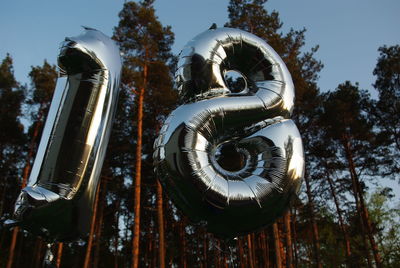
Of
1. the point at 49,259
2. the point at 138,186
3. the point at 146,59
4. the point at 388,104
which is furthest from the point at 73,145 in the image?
the point at 388,104

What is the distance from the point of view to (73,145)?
2.71 m

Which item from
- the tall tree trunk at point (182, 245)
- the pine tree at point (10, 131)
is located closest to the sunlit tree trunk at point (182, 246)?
the tall tree trunk at point (182, 245)

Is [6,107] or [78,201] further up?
[6,107]

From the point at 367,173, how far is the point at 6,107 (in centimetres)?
1883

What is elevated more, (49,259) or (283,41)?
(283,41)

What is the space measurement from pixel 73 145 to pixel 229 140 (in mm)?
1282

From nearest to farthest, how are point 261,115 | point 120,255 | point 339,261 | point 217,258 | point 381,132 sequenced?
point 261,115 → point 381,132 → point 217,258 → point 339,261 → point 120,255

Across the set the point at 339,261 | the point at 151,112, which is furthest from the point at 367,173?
the point at 151,112

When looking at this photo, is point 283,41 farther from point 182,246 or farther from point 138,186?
point 182,246

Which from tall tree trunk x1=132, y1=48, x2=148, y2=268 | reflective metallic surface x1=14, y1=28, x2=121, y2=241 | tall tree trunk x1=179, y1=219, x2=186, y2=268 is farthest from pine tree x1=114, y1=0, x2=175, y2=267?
reflective metallic surface x1=14, y1=28, x2=121, y2=241

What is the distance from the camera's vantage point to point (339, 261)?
853 inches

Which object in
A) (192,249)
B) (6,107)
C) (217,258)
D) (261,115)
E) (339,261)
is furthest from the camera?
(192,249)

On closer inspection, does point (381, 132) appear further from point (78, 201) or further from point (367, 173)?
point (78, 201)

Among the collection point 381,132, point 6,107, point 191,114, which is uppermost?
point 6,107
